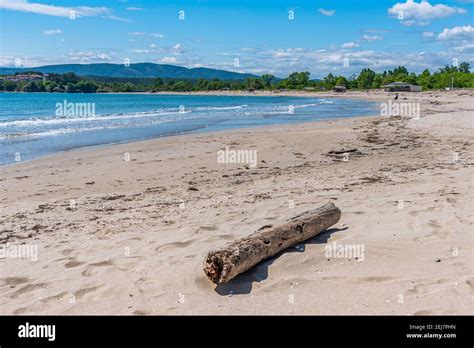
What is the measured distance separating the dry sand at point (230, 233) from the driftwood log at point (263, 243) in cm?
15

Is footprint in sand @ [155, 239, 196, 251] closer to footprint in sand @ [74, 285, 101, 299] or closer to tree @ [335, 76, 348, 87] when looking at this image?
footprint in sand @ [74, 285, 101, 299]

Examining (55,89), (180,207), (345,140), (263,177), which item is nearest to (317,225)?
(180,207)

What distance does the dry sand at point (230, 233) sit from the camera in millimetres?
4934

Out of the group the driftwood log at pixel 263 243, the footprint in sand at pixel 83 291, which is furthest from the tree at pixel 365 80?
the footprint in sand at pixel 83 291

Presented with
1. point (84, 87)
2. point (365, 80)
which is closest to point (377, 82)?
point (365, 80)

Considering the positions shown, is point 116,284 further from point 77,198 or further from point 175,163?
point 175,163

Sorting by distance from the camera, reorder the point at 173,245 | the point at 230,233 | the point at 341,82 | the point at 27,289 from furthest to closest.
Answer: the point at 341,82 < the point at 230,233 < the point at 173,245 < the point at 27,289

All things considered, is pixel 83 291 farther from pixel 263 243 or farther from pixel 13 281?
pixel 263 243

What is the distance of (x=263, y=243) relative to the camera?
577 cm

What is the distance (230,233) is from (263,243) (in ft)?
4.08

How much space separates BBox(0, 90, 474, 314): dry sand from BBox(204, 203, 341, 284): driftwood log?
154 mm

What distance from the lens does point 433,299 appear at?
15.5 feet

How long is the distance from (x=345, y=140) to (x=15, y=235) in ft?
45.5

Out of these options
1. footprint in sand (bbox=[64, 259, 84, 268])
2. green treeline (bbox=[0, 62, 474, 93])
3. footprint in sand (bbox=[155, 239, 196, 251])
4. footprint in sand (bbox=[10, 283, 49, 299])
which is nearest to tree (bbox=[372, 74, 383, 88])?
green treeline (bbox=[0, 62, 474, 93])
